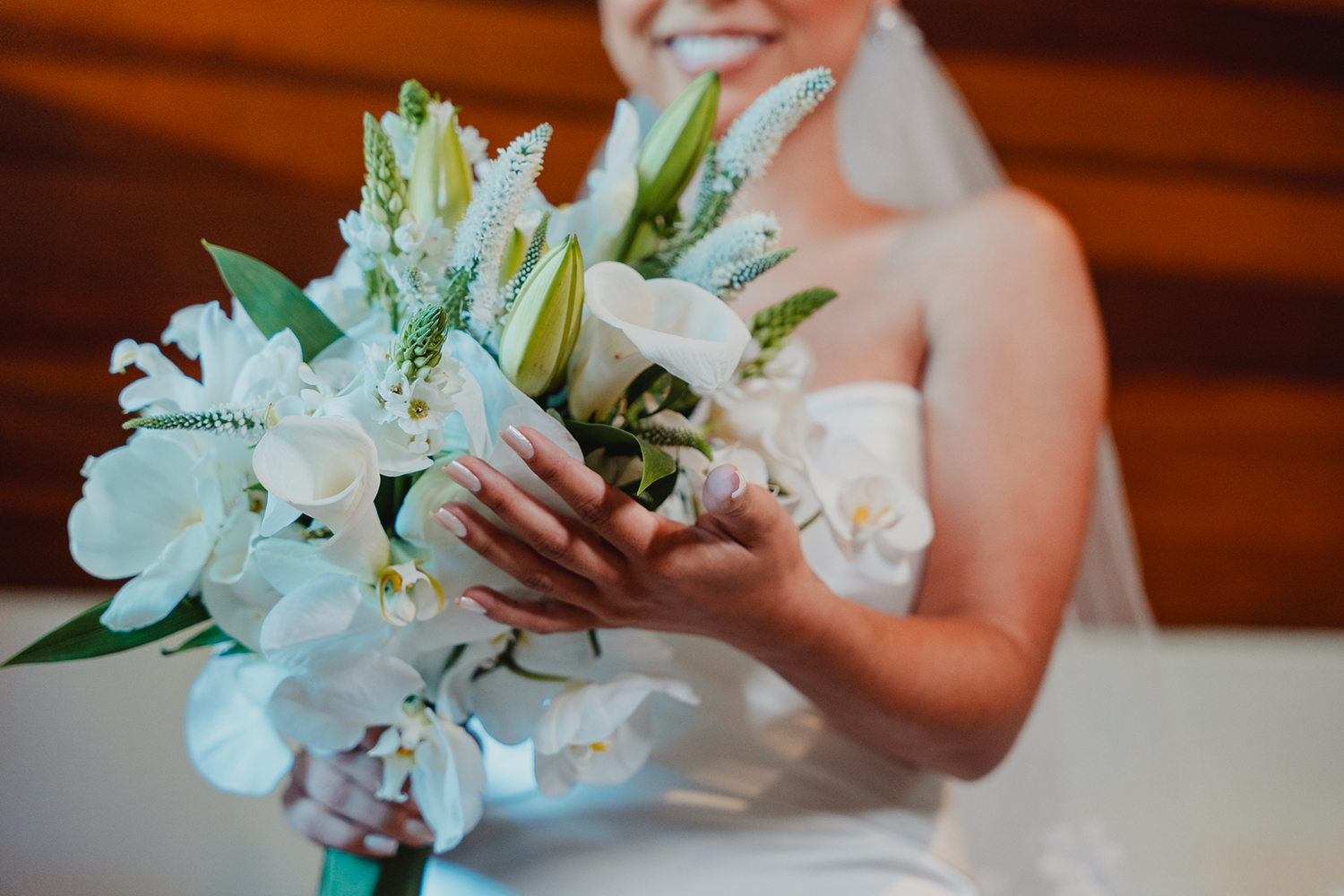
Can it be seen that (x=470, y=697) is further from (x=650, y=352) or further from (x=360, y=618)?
(x=650, y=352)

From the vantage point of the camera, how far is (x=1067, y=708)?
52.4 inches

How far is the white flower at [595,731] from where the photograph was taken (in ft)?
1.89

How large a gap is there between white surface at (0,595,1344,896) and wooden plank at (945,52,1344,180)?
34.7 inches

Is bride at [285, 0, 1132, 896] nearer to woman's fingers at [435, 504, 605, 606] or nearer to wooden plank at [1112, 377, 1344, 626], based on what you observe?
woman's fingers at [435, 504, 605, 606]

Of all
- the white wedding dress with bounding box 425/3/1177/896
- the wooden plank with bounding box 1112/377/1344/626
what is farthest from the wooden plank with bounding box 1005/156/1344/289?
the white wedding dress with bounding box 425/3/1177/896

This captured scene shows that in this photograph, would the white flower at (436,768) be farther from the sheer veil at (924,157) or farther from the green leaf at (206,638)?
the sheer veil at (924,157)

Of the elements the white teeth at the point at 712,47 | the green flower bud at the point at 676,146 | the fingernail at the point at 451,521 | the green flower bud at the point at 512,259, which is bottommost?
the fingernail at the point at 451,521

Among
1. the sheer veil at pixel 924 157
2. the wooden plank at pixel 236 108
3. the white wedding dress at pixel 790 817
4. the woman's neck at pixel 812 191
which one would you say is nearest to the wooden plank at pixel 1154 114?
the sheer veil at pixel 924 157

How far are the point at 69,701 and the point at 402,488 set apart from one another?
2.86 ft

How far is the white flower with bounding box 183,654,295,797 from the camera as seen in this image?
0.59 m

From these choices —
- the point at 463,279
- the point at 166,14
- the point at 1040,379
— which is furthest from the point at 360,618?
the point at 166,14

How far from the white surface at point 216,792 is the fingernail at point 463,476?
0.73m

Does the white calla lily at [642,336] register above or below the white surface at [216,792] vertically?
above

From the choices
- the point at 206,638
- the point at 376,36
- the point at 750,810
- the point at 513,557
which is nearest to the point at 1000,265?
the point at 750,810
